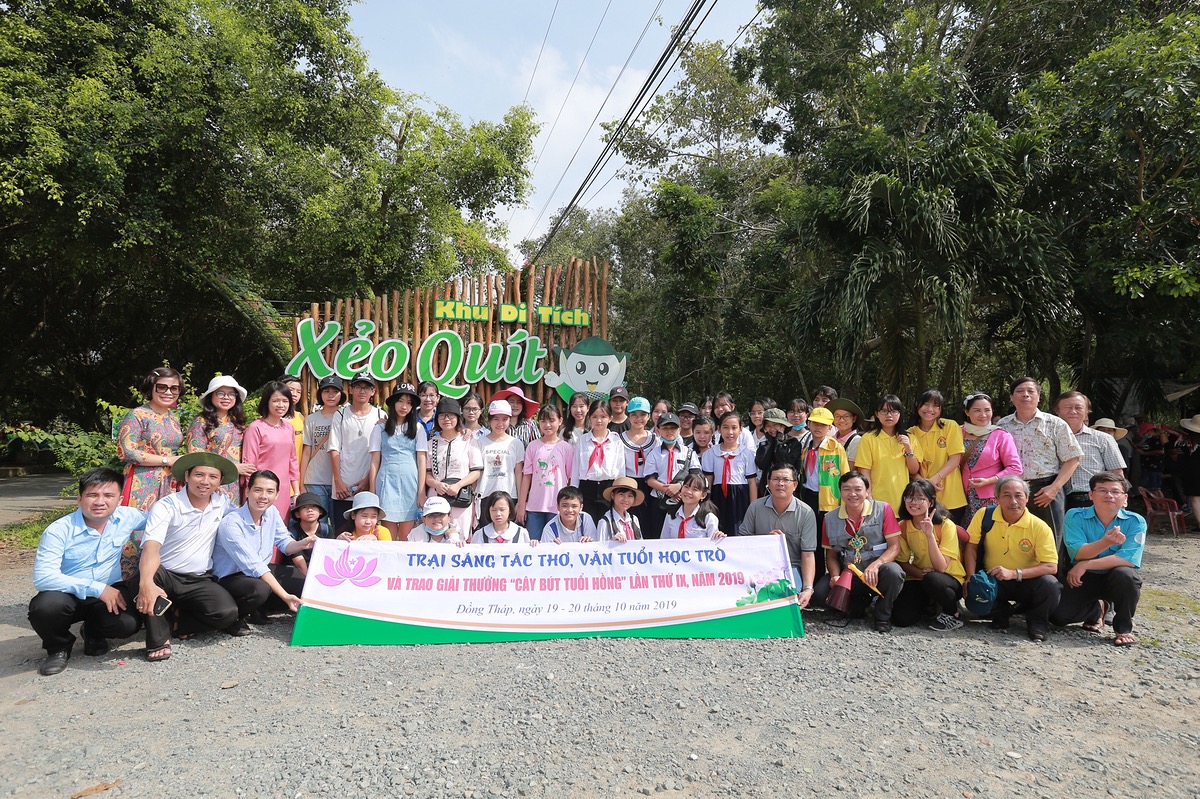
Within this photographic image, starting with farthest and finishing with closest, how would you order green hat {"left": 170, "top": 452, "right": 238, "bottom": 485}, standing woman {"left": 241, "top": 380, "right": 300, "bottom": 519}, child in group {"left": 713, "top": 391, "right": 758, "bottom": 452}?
child in group {"left": 713, "top": 391, "right": 758, "bottom": 452} < standing woman {"left": 241, "top": 380, "right": 300, "bottom": 519} < green hat {"left": 170, "top": 452, "right": 238, "bottom": 485}

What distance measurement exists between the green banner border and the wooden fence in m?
4.65

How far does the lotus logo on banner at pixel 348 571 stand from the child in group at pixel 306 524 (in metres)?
0.39

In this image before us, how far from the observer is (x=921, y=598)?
4.96 m

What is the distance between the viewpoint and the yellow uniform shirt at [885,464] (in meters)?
5.34

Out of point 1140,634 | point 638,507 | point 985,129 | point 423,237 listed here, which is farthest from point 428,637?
point 423,237

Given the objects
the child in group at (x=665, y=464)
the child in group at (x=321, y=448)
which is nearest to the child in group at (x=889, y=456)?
the child in group at (x=665, y=464)

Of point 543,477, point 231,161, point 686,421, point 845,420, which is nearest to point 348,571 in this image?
point 543,477

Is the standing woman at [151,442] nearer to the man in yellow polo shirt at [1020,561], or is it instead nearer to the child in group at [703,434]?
the child in group at [703,434]

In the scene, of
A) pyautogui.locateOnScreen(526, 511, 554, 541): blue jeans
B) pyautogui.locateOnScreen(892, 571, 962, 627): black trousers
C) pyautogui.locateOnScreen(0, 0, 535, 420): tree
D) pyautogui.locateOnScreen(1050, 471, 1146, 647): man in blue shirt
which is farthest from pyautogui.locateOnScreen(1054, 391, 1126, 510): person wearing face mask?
pyautogui.locateOnScreen(0, 0, 535, 420): tree

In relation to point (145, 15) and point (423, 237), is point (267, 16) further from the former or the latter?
point (423, 237)

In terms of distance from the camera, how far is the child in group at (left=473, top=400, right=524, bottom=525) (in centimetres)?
585

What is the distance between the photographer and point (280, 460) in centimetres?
553

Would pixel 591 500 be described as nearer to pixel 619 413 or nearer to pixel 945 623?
pixel 619 413

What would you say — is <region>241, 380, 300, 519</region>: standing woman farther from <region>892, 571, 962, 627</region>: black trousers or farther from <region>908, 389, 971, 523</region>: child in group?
<region>908, 389, 971, 523</region>: child in group
